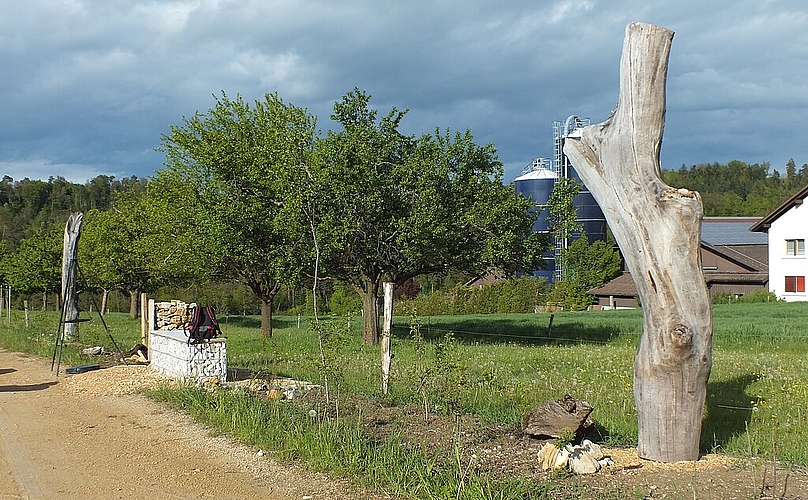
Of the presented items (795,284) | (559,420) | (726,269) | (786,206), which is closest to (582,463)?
(559,420)

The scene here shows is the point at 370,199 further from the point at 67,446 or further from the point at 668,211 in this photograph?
the point at 668,211

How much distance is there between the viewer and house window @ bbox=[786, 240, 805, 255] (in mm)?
49438

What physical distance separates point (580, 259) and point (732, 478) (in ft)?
175

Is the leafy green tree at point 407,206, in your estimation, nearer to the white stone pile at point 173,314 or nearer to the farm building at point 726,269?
the white stone pile at point 173,314

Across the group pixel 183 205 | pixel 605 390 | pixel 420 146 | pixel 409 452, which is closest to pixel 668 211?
pixel 409 452

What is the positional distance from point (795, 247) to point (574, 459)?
163 ft

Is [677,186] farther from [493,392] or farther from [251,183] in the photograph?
[493,392]

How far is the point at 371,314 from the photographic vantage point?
21234 millimetres

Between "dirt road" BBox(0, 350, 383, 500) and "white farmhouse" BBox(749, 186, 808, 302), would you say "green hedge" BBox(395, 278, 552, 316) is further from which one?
"dirt road" BBox(0, 350, 383, 500)

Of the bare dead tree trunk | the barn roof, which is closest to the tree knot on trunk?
the bare dead tree trunk

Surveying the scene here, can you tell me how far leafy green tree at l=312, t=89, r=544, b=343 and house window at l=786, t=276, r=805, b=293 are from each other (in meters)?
36.5

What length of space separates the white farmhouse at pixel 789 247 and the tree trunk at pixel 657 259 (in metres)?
47.3

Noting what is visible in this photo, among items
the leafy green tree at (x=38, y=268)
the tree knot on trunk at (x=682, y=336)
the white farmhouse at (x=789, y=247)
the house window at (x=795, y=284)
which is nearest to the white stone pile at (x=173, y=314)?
the tree knot on trunk at (x=682, y=336)

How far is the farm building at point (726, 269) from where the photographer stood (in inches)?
2194
